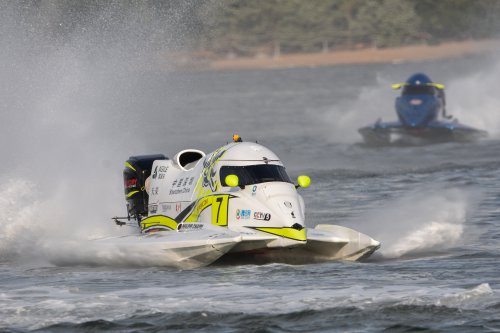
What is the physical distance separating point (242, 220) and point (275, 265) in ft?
2.29

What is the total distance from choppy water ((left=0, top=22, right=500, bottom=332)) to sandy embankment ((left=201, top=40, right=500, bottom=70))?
62068 millimetres

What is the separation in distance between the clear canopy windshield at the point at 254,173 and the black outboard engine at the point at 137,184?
2322 millimetres

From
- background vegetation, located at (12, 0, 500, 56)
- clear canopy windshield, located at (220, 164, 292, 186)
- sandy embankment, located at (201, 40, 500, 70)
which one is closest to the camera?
clear canopy windshield, located at (220, 164, 292, 186)

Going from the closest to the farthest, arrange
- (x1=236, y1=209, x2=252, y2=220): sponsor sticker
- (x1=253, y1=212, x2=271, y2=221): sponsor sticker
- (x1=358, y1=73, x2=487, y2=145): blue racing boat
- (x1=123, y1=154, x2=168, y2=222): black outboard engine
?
(x1=253, y1=212, x2=271, y2=221): sponsor sticker < (x1=236, y1=209, x2=252, y2=220): sponsor sticker < (x1=123, y1=154, x2=168, y2=222): black outboard engine < (x1=358, y1=73, x2=487, y2=145): blue racing boat

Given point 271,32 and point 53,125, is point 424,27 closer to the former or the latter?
point 271,32

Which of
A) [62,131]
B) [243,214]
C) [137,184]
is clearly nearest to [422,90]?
[62,131]

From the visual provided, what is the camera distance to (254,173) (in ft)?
52.7

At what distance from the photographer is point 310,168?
2928 cm

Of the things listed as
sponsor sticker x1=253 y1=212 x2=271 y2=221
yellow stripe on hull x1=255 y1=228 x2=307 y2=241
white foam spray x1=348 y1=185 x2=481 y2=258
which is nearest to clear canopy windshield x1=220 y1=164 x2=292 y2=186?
sponsor sticker x1=253 y1=212 x2=271 y2=221

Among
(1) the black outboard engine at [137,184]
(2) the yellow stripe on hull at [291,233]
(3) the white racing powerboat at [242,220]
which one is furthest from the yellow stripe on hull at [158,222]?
(2) the yellow stripe on hull at [291,233]

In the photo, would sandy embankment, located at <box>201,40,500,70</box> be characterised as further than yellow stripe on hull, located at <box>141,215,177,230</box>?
Yes

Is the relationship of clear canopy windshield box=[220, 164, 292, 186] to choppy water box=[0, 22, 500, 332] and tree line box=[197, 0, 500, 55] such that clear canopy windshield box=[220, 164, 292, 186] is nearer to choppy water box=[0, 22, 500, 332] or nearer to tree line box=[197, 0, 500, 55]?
choppy water box=[0, 22, 500, 332]

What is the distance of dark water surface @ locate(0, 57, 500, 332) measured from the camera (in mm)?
12859

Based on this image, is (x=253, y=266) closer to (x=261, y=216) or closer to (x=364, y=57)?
(x=261, y=216)
